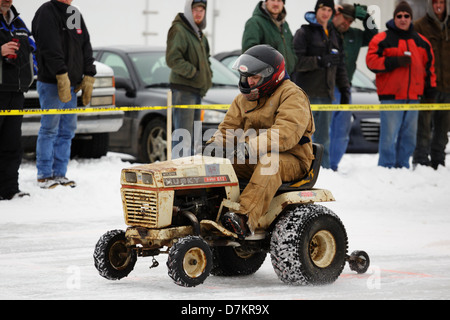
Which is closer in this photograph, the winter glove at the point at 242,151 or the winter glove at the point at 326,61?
the winter glove at the point at 242,151

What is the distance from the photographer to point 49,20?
37.2 ft

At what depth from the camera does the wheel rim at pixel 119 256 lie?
701 centimetres

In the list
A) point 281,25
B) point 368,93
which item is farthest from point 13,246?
point 368,93

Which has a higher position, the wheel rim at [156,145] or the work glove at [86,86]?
the work glove at [86,86]

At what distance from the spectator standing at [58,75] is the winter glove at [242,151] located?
468cm

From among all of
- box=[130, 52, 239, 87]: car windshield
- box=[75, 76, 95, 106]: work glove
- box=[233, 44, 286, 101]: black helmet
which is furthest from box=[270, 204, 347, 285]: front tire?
box=[130, 52, 239, 87]: car windshield

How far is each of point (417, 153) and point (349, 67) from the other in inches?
65.6

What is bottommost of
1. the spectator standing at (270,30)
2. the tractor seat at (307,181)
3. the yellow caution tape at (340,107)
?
the tractor seat at (307,181)

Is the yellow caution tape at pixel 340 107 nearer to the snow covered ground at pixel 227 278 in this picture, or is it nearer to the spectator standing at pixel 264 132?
the snow covered ground at pixel 227 278

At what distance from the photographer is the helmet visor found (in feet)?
23.8

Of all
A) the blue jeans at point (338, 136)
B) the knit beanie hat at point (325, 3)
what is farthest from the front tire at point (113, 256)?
the blue jeans at point (338, 136)

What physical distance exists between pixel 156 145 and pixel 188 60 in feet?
6.86

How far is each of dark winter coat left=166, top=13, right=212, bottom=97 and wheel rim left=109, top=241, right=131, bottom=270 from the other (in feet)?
18.3

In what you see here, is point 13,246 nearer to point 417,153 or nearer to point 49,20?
point 49,20
